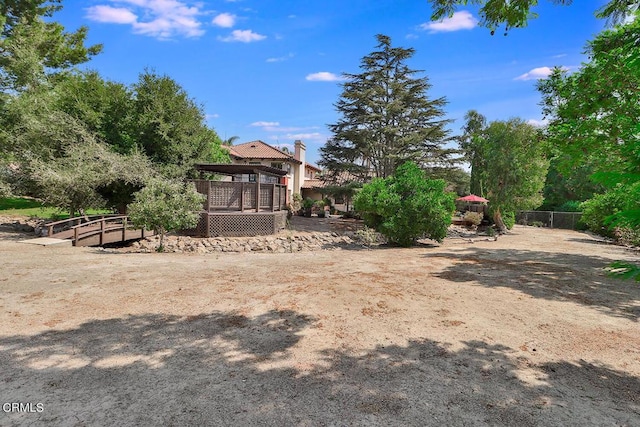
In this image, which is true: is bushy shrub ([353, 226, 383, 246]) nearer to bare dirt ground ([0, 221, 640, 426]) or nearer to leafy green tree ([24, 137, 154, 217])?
bare dirt ground ([0, 221, 640, 426])

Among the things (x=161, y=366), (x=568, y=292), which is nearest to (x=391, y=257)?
(x=568, y=292)

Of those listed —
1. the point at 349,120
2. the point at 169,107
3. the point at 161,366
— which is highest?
the point at 349,120

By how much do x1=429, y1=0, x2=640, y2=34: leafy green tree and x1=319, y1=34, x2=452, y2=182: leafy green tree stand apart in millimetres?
21614

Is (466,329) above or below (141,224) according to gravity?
below

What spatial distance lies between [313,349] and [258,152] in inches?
1296

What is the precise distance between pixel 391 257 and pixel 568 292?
519 cm

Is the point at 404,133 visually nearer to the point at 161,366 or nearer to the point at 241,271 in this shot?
the point at 241,271

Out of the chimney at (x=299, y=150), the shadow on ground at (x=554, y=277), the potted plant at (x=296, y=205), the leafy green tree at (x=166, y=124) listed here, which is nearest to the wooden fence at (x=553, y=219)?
the shadow on ground at (x=554, y=277)

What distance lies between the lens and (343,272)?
A: 8.18m

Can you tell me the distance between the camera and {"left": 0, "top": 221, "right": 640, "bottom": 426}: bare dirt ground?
8.75 ft

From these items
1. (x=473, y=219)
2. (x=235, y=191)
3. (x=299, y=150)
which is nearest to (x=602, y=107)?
(x=235, y=191)

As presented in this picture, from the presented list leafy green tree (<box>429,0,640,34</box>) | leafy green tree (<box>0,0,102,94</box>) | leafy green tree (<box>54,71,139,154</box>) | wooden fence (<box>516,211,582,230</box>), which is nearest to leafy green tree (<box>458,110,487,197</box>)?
wooden fence (<box>516,211,582,230</box>)

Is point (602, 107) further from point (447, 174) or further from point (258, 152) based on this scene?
point (258, 152)

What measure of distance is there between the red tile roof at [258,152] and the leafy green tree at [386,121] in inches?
282
